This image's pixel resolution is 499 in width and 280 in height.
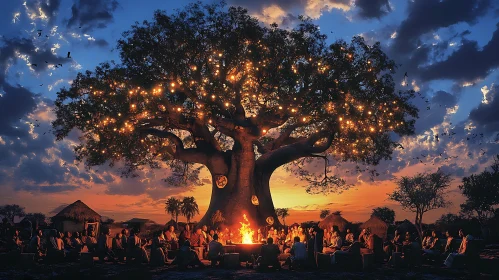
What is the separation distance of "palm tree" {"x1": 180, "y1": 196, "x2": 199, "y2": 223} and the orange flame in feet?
143

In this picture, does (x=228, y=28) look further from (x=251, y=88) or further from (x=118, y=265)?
(x=118, y=265)

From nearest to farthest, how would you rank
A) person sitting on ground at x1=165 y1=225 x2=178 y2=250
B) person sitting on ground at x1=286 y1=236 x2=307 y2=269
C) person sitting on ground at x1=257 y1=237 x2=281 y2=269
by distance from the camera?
person sitting on ground at x1=257 y1=237 x2=281 y2=269, person sitting on ground at x1=286 y1=236 x2=307 y2=269, person sitting on ground at x1=165 y1=225 x2=178 y2=250

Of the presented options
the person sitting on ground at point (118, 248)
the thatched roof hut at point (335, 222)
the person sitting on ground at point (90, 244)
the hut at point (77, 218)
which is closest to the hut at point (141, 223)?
the hut at point (77, 218)

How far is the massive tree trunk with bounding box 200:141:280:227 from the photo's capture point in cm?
2864

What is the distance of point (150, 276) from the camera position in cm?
1451

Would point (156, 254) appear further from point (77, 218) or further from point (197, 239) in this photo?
point (77, 218)

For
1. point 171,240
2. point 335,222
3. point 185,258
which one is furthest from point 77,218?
point 185,258

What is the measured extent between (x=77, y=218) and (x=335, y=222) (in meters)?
22.1

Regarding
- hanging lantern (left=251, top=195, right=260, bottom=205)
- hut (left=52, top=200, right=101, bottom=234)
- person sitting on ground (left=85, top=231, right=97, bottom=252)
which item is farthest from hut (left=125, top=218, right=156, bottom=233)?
person sitting on ground (left=85, top=231, right=97, bottom=252)

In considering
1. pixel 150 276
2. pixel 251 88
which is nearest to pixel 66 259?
pixel 150 276

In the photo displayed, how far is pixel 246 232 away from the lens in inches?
1055

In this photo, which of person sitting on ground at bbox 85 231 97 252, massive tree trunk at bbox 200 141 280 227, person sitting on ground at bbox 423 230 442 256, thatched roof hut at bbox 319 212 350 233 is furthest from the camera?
thatched roof hut at bbox 319 212 350 233

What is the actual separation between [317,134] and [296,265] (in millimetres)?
14271

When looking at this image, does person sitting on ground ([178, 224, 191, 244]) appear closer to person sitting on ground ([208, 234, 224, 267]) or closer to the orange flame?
person sitting on ground ([208, 234, 224, 267])
